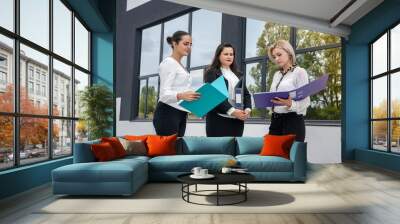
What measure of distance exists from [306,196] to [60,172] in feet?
9.24

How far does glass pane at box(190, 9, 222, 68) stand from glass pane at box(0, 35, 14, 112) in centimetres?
646

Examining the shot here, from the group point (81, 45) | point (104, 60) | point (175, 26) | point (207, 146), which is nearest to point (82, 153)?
point (207, 146)

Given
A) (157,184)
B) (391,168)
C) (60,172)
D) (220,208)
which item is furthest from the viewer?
(391,168)

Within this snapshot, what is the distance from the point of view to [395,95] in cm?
754

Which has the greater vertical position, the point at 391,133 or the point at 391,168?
the point at 391,133

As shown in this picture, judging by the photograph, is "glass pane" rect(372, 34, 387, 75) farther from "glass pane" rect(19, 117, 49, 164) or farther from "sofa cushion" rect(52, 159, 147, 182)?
"glass pane" rect(19, 117, 49, 164)

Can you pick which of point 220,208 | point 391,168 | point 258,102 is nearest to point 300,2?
point 258,102

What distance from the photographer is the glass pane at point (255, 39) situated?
979cm

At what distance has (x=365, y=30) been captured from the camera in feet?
27.6

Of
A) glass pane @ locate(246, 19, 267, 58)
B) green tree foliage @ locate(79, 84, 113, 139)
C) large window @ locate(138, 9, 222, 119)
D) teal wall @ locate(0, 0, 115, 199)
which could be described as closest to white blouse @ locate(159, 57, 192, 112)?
teal wall @ locate(0, 0, 115, 199)

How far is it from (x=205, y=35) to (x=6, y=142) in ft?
23.4

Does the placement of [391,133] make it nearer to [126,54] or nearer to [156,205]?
[156,205]

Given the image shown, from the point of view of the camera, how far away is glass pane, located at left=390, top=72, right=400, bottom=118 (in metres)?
7.37

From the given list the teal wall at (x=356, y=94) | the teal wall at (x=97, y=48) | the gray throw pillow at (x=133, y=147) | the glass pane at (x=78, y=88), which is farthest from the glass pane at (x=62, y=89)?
the teal wall at (x=356, y=94)
